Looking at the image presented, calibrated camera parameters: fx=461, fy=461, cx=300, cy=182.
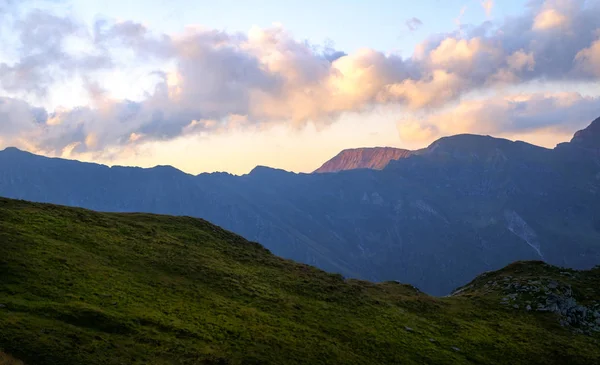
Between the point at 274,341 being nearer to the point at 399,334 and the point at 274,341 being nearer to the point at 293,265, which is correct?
the point at 399,334

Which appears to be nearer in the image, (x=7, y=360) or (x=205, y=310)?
(x=7, y=360)

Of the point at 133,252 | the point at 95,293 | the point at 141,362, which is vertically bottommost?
the point at 141,362

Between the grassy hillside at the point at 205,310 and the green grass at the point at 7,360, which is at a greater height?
the grassy hillside at the point at 205,310

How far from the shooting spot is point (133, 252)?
63625 millimetres

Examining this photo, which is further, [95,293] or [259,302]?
[259,302]

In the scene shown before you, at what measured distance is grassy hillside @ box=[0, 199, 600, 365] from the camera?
39.5 meters

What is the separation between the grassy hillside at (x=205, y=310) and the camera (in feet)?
129

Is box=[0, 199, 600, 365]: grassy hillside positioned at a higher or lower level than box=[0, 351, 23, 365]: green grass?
higher

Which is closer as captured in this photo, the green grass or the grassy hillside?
the green grass

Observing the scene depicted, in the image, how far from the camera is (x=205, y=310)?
51.5 m

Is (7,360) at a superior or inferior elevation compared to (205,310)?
inferior

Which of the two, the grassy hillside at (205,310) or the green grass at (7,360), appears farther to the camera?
the grassy hillside at (205,310)

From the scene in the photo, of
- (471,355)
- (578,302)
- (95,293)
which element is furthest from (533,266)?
(95,293)

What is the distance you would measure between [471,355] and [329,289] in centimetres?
2245
